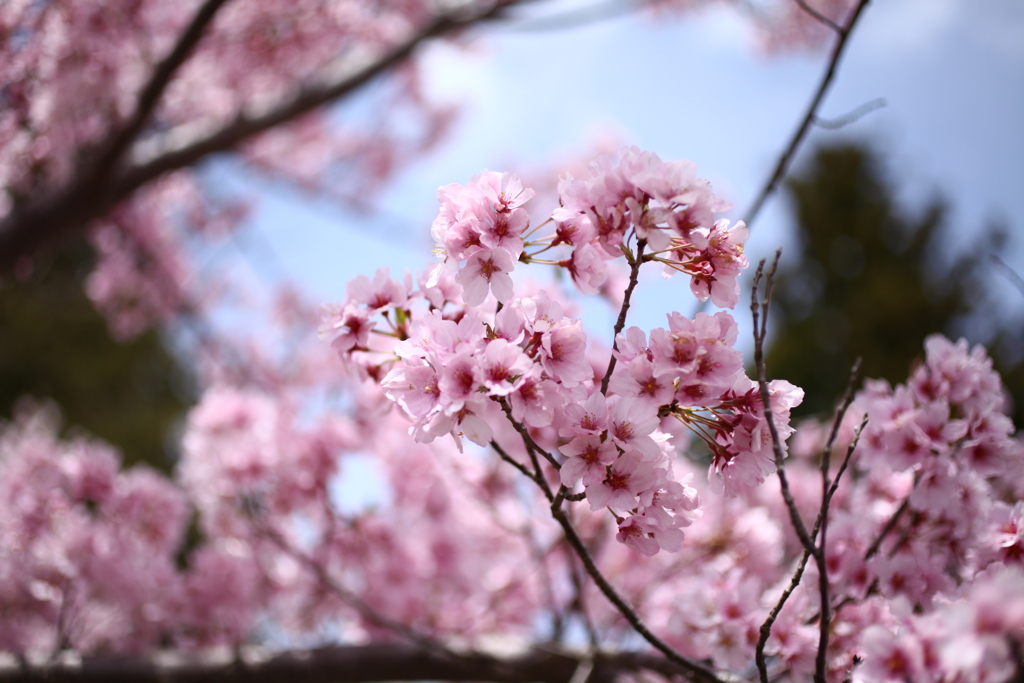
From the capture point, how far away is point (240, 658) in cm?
224

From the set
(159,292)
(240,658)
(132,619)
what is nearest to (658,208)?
(240,658)

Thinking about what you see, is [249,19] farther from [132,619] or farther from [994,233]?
[994,233]

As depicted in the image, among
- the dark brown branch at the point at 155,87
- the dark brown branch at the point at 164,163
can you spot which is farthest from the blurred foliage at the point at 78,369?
the dark brown branch at the point at 155,87

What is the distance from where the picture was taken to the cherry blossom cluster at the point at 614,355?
0.95 metres

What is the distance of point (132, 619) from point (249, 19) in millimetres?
4200

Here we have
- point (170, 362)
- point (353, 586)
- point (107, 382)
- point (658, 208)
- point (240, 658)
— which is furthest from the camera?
point (170, 362)

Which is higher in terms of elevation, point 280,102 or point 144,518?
point 280,102

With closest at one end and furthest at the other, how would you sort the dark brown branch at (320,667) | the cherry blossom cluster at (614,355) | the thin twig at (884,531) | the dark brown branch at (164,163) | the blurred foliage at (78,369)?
1. the cherry blossom cluster at (614,355)
2. the thin twig at (884,531)
3. the dark brown branch at (320,667)
4. the dark brown branch at (164,163)
5. the blurred foliage at (78,369)

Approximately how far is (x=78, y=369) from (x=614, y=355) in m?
13.0

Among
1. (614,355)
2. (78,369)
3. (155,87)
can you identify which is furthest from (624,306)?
(78,369)

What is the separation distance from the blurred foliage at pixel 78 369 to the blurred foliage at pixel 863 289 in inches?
408

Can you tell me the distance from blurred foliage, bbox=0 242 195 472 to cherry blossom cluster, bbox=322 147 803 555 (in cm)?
1080

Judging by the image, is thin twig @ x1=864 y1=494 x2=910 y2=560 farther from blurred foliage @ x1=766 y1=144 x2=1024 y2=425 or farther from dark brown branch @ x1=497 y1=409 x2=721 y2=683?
blurred foliage @ x1=766 y1=144 x2=1024 y2=425

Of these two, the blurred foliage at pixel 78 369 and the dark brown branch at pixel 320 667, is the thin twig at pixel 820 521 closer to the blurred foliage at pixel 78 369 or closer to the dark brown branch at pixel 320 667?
the dark brown branch at pixel 320 667
